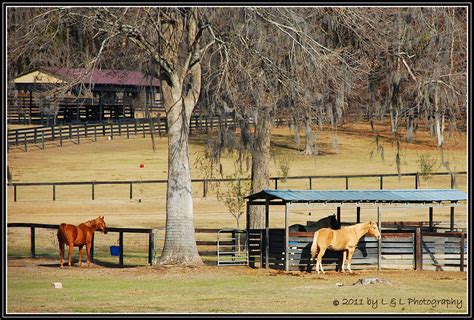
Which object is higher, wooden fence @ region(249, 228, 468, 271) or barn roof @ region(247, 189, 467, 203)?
barn roof @ region(247, 189, 467, 203)

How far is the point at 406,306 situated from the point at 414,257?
21.8 feet

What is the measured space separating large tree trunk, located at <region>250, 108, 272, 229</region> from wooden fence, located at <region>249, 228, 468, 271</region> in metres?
5.50

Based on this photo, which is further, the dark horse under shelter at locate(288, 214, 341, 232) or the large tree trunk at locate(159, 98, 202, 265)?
the dark horse under shelter at locate(288, 214, 341, 232)

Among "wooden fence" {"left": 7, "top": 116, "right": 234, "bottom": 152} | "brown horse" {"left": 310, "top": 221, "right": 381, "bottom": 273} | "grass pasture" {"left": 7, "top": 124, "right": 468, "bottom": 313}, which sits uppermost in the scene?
"wooden fence" {"left": 7, "top": 116, "right": 234, "bottom": 152}

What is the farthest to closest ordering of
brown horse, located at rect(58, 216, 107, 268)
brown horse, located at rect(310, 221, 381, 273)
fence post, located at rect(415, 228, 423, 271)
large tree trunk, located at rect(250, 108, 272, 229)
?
large tree trunk, located at rect(250, 108, 272, 229)
fence post, located at rect(415, 228, 423, 271)
brown horse, located at rect(58, 216, 107, 268)
brown horse, located at rect(310, 221, 381, 273)

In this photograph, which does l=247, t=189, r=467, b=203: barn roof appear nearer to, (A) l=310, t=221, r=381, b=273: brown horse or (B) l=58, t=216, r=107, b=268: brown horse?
(A) l=310, t=221, r=381, b=273: brown horse

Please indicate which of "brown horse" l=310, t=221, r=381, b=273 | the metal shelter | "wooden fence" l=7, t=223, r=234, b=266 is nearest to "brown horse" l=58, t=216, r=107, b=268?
"wooden fence" l=7, t=223, r=234, b=266

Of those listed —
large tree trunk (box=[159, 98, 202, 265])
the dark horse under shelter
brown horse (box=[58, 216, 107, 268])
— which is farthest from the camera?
the dark horse under shelter

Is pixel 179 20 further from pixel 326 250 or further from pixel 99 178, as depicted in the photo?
pixel 99 178

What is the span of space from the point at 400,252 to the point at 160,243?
39.5 ft

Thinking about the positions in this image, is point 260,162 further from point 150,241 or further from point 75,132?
point 75,132

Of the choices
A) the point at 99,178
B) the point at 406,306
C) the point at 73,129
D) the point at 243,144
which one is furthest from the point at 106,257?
the point at 73,129

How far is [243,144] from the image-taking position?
106 feet

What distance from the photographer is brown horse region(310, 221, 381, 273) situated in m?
27.8
